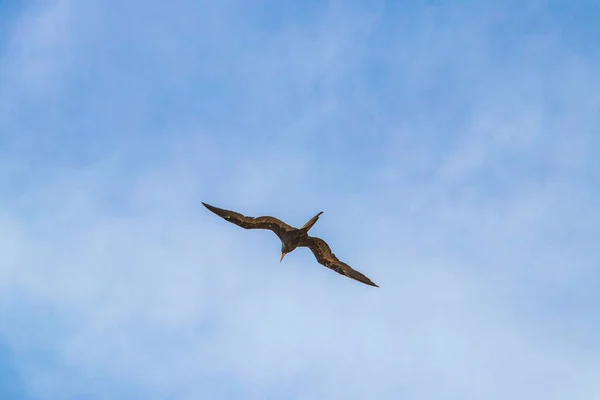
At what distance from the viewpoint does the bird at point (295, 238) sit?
24734mm

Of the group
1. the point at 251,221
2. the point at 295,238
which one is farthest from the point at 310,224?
the point at 251,221

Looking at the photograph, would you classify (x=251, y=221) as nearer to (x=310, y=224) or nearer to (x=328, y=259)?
(x=310, y=224)

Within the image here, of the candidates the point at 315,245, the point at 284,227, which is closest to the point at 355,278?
the point at 315,245

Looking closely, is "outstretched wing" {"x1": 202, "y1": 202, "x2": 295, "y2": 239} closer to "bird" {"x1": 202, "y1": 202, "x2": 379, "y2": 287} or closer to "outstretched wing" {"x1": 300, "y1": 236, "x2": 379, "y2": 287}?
"bird" {"x1": 202, "y1": 202, "x2": 379, "y2": 287}

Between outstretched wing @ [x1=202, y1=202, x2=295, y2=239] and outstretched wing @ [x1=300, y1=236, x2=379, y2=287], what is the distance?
1461 mm

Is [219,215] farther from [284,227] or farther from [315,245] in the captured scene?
[315,245]

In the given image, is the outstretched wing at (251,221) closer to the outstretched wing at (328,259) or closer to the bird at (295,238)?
the bird at (295,238)

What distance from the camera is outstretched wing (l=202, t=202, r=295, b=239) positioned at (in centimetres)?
2470

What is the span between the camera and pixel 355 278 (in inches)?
1061

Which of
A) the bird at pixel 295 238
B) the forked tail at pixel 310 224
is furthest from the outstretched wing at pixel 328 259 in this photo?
the forked tail at pixel 310 224

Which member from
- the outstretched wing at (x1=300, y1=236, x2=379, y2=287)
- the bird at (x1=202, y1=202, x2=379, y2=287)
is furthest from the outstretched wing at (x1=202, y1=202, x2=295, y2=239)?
the outstretched wing at (x1=300, y1=236, x2=379, y2=287)

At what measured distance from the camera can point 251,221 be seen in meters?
24.8

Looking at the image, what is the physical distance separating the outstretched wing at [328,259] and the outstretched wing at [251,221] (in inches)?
57.5

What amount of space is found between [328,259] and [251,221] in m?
4.57
